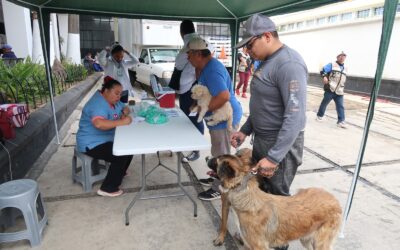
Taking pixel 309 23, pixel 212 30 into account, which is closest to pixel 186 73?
pixel 212 30

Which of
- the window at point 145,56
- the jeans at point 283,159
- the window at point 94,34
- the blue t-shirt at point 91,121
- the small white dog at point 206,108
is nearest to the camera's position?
the jeans at point 283,159

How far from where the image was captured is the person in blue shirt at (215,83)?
276 cm

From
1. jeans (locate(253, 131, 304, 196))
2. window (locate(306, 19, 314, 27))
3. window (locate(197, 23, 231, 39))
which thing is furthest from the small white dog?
window (locate(306, 19, 314, 27))

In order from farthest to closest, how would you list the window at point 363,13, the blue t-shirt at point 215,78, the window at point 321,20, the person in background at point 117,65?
1. the window at point 321,20
2. the window at point 363,13
3. the person in background at point 117,65
4. the blue t-shirt at point 215,78

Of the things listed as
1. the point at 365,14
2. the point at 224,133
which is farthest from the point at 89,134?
the point at 365,14

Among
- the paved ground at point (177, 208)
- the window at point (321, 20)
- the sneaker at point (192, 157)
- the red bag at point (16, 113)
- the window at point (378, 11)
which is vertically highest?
the window at point (321, 20)

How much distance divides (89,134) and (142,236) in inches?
52.1

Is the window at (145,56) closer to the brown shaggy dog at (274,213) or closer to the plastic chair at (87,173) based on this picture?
the plastic chair at (87,173)

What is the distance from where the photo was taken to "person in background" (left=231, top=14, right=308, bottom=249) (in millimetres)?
1756

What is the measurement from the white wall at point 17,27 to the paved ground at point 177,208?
7815 mm

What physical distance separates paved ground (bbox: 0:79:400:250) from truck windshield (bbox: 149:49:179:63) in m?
6.05

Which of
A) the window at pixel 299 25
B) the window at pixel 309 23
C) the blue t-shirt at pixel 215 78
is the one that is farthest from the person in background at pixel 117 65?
the window at pixel 299 25

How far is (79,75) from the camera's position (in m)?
11.5

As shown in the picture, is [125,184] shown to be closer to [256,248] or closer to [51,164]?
[51,164]
